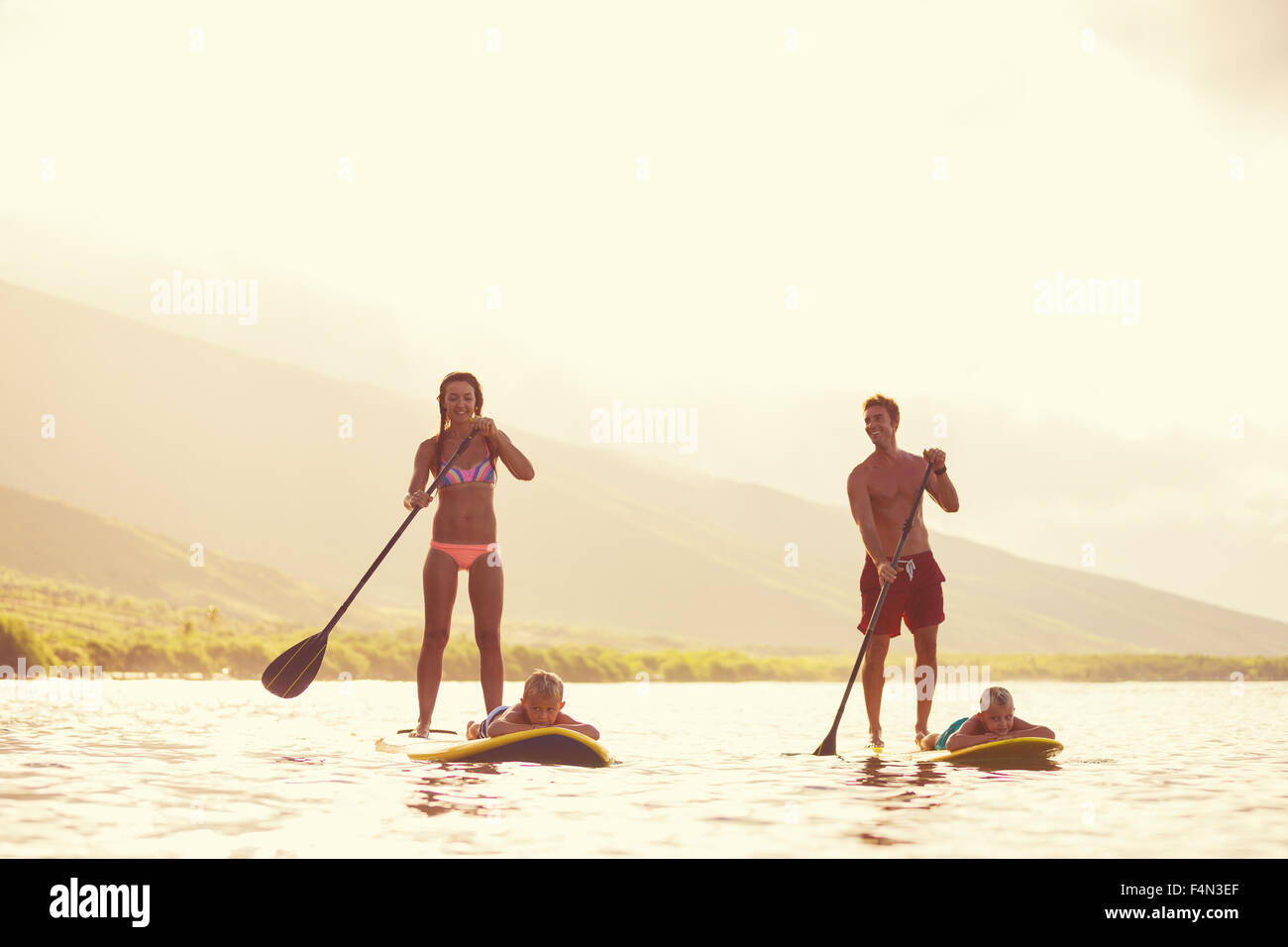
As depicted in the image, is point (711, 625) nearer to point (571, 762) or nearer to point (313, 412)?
point (313, 412)

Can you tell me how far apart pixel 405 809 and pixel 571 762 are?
2590 millimetres

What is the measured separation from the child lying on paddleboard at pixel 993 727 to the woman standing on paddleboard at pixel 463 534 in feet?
11.4

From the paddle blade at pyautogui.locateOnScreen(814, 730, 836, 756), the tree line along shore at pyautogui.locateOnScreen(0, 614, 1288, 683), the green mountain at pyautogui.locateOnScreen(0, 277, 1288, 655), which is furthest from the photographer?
the green mountain at pyautogui.locateOnScreen(0, 277, 1288, 655)

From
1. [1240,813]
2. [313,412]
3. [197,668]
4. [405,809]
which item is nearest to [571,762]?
[405,809]

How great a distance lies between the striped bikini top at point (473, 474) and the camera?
34.8 feet

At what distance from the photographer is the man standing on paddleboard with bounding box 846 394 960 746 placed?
34.7 ft

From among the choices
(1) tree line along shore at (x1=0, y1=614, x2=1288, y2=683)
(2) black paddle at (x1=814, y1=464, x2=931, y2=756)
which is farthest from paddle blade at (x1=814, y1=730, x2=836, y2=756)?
(1) tree line along shore at (x1=0, y1=614, x2=1288, y2=683)

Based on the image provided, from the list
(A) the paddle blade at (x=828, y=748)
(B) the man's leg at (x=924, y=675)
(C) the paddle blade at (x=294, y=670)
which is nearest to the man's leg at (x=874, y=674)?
(B) the man's leg at (x=924, y=675)

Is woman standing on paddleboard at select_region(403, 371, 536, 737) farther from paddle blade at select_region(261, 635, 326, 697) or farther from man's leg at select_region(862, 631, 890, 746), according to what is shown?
man's leg at select_region(862, 631, 890, 746)

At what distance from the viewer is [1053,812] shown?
6.84 meters

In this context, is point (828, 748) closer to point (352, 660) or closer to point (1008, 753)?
point (1008, 753)

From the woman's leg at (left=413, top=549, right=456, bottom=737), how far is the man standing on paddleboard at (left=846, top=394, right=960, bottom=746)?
3219 mm

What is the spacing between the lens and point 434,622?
34.4 ft

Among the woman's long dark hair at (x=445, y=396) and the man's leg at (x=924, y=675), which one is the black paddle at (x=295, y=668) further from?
the man's leg at (x=924, y=675)
